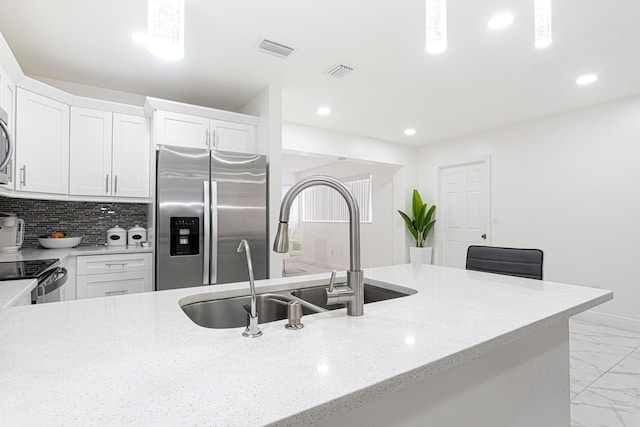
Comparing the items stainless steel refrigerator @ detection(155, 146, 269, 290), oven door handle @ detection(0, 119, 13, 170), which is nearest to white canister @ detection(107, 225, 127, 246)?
stainless steel refrigerator @ detection(155, 146, 269, 290)

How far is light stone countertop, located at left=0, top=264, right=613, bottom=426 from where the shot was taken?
0.52 meters

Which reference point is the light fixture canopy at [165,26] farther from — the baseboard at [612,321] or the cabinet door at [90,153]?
the baseboard at [612,321]

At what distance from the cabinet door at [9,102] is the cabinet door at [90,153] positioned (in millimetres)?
473

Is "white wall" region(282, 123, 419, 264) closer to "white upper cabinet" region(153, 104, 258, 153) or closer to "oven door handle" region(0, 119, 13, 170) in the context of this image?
"white upper cabinet" region(153, 104, 258, 153)

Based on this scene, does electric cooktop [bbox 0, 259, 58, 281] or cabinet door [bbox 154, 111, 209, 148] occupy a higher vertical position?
cabinet door [bbox 154, 111, 209, 148]

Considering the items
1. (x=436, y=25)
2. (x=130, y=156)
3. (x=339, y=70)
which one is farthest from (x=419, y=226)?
(x=436, y=25)

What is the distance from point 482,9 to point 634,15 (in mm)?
991

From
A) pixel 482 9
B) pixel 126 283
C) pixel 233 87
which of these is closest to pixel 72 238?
pixel 126 283

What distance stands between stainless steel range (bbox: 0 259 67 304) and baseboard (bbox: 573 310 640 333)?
16.2ft

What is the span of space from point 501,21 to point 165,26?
212 cm

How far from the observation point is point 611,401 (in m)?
2.09

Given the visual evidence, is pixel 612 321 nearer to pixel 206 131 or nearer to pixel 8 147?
pixel 206 131

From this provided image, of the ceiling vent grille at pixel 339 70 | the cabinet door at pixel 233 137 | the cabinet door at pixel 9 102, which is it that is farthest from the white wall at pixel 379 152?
the cabinet door at pixel 9 102

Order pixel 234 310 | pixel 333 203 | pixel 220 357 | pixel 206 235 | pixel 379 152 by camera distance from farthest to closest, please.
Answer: pixel 333 203 < pixel 379 152 < pixel 206 235 < pixel 234 310 < pixel 220 357
